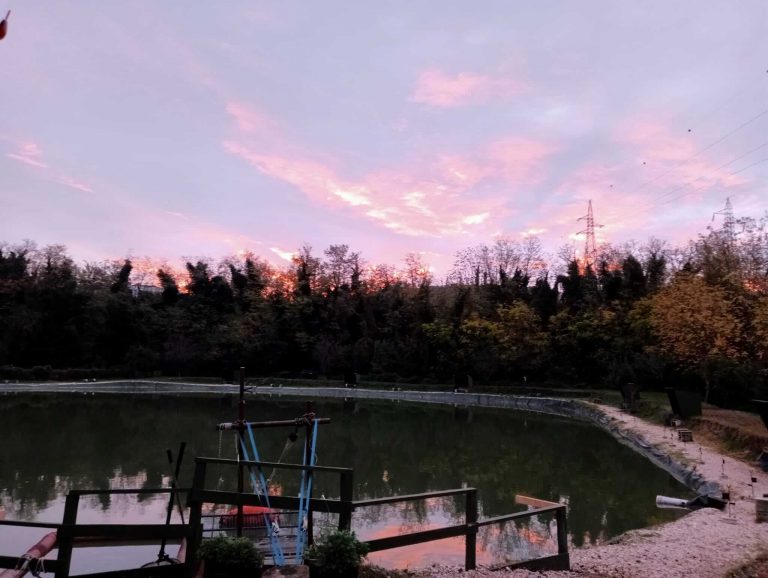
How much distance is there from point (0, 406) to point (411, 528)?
2576 centimetres

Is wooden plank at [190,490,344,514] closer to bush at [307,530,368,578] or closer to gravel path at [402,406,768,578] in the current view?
bush at [307,530,368,578]

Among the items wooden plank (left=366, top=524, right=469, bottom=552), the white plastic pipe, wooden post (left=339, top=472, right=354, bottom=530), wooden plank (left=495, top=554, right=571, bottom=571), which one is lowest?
the white plastic pipe

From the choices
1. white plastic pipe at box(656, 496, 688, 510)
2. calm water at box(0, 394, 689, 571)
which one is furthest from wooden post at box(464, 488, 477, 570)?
white plastic pipe at box(656, 496, 688, 510)

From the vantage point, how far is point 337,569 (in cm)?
374

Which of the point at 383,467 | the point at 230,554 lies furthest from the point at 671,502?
the point at 230,554

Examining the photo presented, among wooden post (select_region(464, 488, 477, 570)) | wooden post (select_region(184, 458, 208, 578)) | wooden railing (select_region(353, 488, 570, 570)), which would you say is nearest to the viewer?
wooden post (select_region(184, 458, 208, 578))

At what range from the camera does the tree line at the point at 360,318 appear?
1328 inches

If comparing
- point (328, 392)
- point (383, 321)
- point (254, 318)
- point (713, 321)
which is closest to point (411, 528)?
point (713, 321)

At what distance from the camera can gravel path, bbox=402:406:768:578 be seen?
18.6 feet

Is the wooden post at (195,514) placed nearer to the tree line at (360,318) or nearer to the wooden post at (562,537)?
the wooden post at (562,537)

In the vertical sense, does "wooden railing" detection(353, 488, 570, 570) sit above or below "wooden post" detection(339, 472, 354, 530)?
below

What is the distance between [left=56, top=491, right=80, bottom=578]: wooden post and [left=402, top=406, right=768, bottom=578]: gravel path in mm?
3056

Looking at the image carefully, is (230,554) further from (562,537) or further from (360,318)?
(360,318)

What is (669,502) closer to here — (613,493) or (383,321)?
(613,493)
